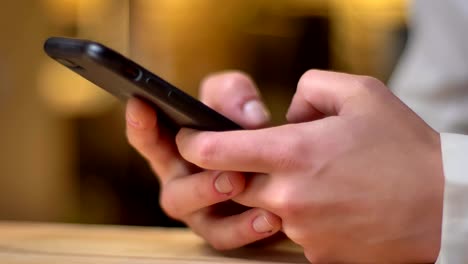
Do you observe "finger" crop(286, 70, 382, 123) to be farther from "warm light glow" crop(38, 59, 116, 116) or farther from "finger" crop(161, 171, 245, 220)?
"warm light glow" crop(38, 59, 116, 116)

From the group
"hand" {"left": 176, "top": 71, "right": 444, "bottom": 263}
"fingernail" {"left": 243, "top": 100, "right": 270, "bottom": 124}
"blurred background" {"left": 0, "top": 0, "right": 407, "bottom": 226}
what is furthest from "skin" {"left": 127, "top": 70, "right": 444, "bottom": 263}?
"blurred background" {"left": 0, "top": 0, "right": 407, "bottom": 226}

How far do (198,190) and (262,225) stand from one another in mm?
45

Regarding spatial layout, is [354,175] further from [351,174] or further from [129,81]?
[129,81]

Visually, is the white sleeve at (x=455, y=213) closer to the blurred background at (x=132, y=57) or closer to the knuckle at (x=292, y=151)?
the knuckle at (x=292, y=151)

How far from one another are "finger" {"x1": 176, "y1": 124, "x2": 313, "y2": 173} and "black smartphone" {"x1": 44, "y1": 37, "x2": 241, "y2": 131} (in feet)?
0.05

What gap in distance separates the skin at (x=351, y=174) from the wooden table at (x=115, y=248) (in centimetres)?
5

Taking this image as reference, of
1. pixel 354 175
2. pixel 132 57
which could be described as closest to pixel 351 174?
pixel 354 175

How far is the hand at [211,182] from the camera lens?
414mm

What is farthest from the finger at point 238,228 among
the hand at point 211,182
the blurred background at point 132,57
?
the blurred background at point 132,57

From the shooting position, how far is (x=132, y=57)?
191cm

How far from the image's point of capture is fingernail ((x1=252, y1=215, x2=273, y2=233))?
0.42m

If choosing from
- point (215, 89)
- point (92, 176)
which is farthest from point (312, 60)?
point (215, 89)

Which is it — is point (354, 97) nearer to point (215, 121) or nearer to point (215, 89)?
point (215, 121)

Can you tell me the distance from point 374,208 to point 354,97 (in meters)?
0.06
